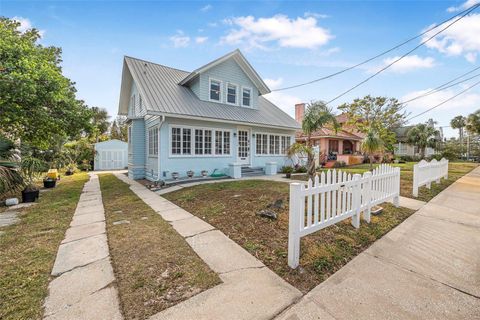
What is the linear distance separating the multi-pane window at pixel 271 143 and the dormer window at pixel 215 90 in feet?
11.0

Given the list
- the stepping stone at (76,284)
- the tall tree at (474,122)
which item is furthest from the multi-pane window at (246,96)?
the tall tree at (474,122)

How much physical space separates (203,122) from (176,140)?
65.4 inches

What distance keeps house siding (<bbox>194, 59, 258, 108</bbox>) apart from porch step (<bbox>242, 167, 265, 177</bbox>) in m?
4.15

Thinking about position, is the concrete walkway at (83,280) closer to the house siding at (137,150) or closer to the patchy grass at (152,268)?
the patchy grass at (152,268)

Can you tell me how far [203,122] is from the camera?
11.0 meters

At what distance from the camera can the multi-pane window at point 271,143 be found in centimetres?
1349

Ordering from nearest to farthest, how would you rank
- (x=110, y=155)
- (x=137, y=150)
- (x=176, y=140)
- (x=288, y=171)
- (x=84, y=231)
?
(x=84, y=231)
(x=176, y=140)
(x=288, y=171)
(x=137, y=150)
(x=110, y=155)

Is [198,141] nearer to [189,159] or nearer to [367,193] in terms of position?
[189,159]

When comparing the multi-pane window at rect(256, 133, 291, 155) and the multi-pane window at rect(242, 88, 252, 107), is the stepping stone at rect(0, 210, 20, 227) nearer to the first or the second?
the multi-pane window at rect(256, 133, 291, 155)

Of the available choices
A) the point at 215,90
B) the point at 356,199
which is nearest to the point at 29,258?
the point at 356,199

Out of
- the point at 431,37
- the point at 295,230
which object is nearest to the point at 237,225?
the point at 295,230

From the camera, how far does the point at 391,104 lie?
23.3 m

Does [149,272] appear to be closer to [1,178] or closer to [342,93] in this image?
[1,178]

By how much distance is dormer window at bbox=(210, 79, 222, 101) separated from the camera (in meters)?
12.5
